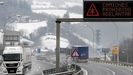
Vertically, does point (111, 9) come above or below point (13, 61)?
above

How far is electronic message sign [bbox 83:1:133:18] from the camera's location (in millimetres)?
40031

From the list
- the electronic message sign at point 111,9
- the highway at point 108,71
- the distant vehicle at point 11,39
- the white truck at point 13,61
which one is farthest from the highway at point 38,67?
the electronic message sign at point 111,9

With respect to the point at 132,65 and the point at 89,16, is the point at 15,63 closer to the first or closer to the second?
the point at 89,16

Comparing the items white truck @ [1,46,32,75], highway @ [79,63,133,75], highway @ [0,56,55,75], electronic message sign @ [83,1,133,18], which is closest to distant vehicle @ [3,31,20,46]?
highway @ [0,56,55,75]

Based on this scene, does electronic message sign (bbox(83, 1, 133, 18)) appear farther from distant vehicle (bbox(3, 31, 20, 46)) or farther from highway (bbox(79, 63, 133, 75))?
distant vehicle (bbox(3, 31, 20, 46))

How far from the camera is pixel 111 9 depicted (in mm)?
40000

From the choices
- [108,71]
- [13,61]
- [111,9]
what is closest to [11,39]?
[108,71]

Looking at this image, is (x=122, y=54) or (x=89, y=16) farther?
(x=122, y=54)

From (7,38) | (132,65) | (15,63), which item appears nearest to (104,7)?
(15,63)

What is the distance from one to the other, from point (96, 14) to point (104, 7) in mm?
848

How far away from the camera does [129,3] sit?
40.2m

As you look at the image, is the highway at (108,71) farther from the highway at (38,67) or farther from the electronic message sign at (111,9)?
the electronic message sign at (111,9)

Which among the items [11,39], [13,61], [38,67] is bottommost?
[38,67]

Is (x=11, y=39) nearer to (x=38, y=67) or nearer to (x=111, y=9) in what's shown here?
(x=38, y=67)
